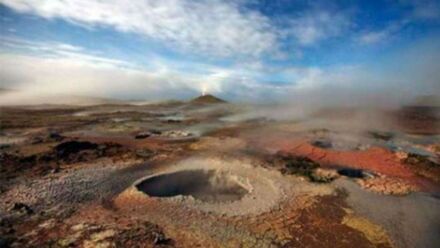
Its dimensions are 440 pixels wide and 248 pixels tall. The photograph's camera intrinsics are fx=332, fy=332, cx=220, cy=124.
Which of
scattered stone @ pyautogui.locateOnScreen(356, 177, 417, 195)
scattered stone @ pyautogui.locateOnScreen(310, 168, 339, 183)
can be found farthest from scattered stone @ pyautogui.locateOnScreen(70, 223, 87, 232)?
scattered stone @ pyautogui.locateOnScreen(356, 177, 417, 195)

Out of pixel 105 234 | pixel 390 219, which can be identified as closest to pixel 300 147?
pixel 390 219

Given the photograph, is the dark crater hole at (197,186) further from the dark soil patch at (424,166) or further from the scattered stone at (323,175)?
the dark soil patch at (424,166)

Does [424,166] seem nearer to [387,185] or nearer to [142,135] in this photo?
[387,185]

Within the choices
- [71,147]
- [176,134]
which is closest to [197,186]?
[71,147]

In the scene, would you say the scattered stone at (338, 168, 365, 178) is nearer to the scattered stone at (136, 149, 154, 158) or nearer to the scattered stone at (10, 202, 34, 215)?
the scattered stone at (136, 149, 154, 158)

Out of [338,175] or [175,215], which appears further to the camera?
[338,175]

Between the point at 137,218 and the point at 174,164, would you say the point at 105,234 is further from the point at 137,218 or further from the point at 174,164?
the point at 174,164
